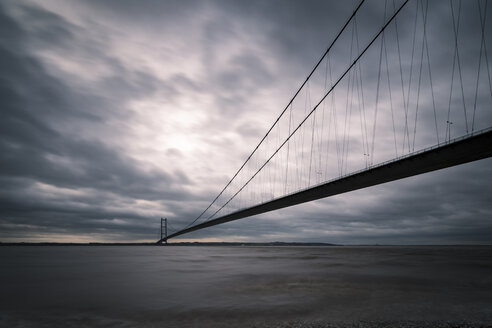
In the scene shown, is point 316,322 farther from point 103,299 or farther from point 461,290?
point 461,290

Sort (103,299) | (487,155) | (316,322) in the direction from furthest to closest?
(487,155) → (103,299) → (316,322)

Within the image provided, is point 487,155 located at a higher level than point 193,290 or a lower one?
higher

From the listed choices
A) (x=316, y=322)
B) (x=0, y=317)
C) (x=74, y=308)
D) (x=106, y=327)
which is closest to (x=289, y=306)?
(x=316, y=322)

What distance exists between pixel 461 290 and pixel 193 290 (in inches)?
322

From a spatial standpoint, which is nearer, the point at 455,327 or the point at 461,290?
the point at 455,327

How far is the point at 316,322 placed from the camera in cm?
549

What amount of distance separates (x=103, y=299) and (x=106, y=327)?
124 inches

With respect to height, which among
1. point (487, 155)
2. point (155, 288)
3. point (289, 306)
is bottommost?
point (155, 288)

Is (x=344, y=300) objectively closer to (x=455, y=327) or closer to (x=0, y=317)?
(x=455, y=327)

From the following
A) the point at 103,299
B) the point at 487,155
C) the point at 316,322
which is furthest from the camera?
the point at 487,155

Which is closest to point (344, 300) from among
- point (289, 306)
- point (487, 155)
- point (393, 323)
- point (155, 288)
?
point (289, 306)

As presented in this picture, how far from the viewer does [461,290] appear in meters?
9.21

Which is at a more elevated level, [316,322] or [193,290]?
[316,322]

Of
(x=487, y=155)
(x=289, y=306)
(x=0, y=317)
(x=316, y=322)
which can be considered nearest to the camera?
(x=316, y=322)
